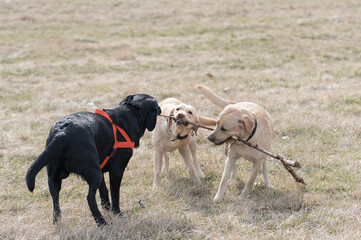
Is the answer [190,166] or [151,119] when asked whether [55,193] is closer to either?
[151,119]

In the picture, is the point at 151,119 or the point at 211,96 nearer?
the point at 151,119

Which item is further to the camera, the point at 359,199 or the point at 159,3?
the point at 159,3

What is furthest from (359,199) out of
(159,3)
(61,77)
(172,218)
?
(159,3)

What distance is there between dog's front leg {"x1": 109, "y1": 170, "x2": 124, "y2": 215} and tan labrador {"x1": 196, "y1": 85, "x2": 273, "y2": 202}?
114 cm

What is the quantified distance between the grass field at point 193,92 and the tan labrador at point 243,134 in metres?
0.28

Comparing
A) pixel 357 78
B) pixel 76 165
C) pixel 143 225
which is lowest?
pixel 357 78

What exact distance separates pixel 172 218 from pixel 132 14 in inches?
645

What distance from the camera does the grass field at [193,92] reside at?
4.55 meters

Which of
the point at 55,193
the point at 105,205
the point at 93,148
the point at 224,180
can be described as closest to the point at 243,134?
the point at 224,180

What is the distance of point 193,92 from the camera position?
32.2ft

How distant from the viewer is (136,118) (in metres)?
4.92

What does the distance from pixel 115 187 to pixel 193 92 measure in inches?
215

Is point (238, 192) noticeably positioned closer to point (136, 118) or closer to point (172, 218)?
point (172, 218)

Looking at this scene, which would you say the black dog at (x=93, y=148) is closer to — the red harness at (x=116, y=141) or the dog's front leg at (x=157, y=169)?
the red harness at (x=116, y=141)
